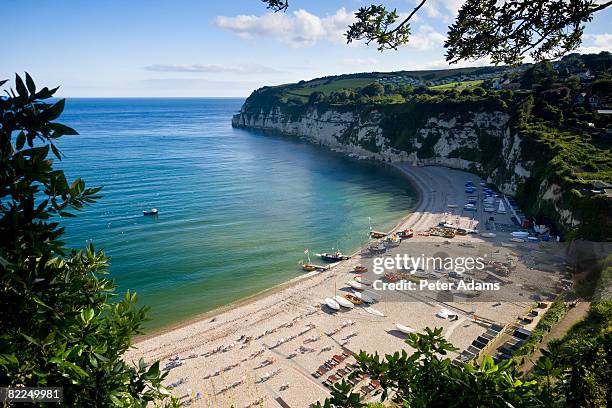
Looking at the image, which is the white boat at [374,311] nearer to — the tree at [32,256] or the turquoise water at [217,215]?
the turquoise water at [217,215]

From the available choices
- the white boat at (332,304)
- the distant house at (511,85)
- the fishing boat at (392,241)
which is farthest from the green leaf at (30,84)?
the distant house at (511,85)

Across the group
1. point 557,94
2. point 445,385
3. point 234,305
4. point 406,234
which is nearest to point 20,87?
point 445,385

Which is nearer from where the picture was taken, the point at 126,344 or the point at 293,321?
the point at 126,344

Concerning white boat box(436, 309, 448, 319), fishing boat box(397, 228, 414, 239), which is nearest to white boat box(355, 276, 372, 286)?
white boat box(436, 309, 448, 319)

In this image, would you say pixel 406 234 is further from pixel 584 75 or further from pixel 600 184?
pixel 584 75

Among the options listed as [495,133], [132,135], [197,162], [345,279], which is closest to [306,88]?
[132,135]

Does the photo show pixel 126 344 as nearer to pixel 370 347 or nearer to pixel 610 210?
pixel 370 347
